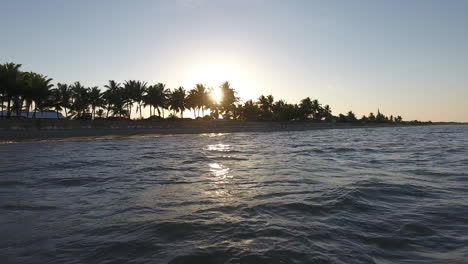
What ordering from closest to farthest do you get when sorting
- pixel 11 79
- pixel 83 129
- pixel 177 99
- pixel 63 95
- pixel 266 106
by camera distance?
pixel 11 79 < pixel 83 129 < pixel 63 95 < pixel 177 99 < pixel 266 106

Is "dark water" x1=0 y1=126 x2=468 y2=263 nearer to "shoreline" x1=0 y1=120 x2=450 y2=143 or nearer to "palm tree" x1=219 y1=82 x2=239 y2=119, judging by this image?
"shoreline" x1=0 y1=120 x2=450 y2=143

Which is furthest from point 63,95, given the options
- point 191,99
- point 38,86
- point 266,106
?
point 266,106

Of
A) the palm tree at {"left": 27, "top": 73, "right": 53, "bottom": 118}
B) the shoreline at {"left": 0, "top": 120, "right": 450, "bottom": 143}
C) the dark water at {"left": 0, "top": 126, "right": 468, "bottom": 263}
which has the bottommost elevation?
the dark water at {"left": 0, "top": 126, "right": 468, "bottom": 263}

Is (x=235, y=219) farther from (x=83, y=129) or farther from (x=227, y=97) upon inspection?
(x=227, y=97)

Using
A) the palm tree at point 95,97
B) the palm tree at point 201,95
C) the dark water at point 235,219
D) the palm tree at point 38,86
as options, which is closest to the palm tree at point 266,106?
the palm tree at point 201,95

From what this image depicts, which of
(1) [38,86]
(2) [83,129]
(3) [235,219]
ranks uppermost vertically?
(1) [38,86]

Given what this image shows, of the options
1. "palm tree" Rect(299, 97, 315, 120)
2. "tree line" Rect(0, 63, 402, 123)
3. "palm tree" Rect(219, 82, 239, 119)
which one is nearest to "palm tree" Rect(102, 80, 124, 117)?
"tree line" Rect(0, 63, 402, 123)

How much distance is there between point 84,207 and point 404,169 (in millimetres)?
11794

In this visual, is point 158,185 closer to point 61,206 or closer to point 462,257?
point 61,206

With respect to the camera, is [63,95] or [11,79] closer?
[11,79]

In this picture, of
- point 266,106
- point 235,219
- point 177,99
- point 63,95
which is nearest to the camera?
point 235,219

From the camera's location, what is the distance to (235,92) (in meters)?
110

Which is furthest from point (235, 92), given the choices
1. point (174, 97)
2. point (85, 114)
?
point (85, 114)

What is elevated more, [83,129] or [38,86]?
[38,86]
